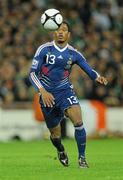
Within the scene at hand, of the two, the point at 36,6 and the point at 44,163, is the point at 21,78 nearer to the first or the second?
the point at 36,6

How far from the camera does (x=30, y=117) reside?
2412 cm

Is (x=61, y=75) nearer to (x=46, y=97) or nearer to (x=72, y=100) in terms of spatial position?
(x=72, y=100)

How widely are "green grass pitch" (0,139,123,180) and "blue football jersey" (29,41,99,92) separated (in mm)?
1356

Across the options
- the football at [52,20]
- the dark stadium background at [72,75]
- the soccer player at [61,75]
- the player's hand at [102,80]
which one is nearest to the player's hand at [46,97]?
the soccer player at [61,75]

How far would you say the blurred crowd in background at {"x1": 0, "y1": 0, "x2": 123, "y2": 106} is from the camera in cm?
2469

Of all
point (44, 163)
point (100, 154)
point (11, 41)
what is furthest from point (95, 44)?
point (44, 163)

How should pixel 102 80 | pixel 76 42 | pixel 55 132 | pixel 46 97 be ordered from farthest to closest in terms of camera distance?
1. pixel 76 42
2. pixel 55 132
3. pixel 102 80
4. pixel 46 97

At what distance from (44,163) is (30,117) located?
9.33 m

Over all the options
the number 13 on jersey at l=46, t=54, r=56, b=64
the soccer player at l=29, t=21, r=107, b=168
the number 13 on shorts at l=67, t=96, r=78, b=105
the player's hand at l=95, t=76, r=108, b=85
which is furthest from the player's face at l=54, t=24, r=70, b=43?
the number 13 on shorts at l=67, t=96, r=78, b=105

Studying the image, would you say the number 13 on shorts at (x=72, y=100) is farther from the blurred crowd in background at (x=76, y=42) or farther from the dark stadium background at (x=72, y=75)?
the blurred crowd in background at (x=76, y=42)

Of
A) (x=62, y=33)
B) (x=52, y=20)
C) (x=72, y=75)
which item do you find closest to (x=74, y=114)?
(x=62, y=33)

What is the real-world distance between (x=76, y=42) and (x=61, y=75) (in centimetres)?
1356

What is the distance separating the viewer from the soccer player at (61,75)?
13.6 metres

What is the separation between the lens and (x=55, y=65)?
13805 mm
